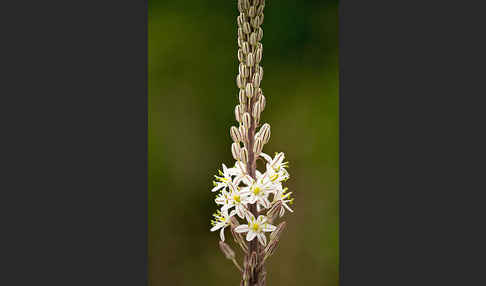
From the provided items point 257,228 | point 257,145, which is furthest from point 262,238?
point 257,145

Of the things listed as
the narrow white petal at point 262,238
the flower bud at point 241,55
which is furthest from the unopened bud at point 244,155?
the flower bud at point 241,55

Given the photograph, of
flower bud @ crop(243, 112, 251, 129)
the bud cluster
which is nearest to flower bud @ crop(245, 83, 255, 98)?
the bud cluster

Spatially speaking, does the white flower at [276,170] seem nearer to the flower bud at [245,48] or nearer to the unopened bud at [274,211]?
the unopened bud at [274,211]

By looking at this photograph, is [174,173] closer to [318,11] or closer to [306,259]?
Answer: [306,259]

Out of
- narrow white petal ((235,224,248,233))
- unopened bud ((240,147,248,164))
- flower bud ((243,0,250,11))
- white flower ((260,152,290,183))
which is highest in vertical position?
flower bud ((243,0,250,11))

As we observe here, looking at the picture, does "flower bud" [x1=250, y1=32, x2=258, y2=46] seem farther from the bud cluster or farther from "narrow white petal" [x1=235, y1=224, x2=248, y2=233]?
"narrow white petal" [x1=235, y1=224, x2=248, y2=233]

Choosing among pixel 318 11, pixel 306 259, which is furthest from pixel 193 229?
pixel 318 11

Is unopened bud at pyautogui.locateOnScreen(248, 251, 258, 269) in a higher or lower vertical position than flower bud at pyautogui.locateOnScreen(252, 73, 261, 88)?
lower

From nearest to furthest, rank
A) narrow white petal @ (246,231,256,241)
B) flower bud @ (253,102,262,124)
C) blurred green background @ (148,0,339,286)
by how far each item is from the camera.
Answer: narrow white petal @ (246,231,256,241), flower bud @ (253,102,262,124), blurred green background @ (148,0,339,286)
